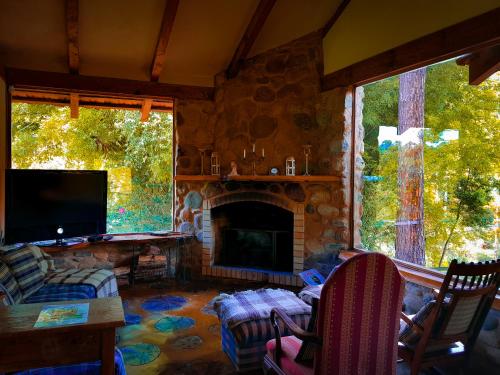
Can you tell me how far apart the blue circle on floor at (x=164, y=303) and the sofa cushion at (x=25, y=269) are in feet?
3.67

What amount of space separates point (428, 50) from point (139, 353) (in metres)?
3.44

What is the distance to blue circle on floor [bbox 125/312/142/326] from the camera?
3508 mm

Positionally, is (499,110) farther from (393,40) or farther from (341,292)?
(341,292)

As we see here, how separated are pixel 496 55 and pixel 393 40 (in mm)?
962

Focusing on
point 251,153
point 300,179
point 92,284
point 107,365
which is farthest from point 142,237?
point 107,365

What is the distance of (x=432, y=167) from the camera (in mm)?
3412

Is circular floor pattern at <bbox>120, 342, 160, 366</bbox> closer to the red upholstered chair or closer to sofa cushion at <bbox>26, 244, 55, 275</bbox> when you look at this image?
sofa cushion at <bbox>26, 244, 55, 275</bbox>

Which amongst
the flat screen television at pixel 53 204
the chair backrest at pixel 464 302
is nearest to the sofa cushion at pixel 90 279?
the flat screen television at pixel 53 204

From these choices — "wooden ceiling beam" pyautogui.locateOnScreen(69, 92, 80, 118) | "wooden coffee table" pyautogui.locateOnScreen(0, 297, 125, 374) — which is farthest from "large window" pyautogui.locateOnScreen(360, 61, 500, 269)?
"wooden ceiling beam" pyautogui.locateOnScreen(69, 92, 80, 118)

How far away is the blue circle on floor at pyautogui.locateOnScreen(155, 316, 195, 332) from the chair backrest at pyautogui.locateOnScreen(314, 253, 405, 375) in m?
1.92

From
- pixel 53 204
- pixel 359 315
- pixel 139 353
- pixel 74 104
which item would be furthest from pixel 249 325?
pixel 74 104

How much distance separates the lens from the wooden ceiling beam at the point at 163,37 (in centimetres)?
375

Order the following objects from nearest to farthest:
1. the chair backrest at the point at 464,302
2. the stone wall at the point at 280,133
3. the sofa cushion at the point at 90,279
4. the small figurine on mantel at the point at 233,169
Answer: the chair backrest at the point at 464,302 < the sofa cushion at the point at 90,279 < the stone wall at the point at 280,133 < the small figurine on mantel at the point at 233,169

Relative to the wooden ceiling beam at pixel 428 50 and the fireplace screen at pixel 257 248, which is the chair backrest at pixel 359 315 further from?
the fireplace screen at pixel 257 248
